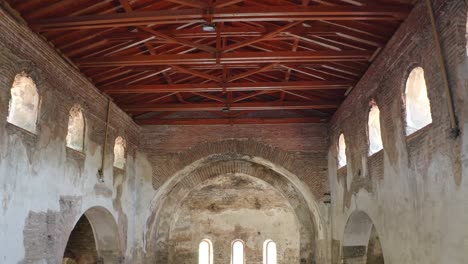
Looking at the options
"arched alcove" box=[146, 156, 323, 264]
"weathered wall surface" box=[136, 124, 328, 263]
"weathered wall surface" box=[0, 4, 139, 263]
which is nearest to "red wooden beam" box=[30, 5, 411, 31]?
"weathered wall surface" box=[0, 4, 139, 263]

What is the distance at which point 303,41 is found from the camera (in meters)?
8.88

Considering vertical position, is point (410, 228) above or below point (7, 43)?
below

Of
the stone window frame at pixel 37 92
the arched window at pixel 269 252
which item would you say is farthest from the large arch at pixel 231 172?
the arched window at pixel 269 252

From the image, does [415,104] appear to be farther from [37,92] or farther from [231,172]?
[231,172]

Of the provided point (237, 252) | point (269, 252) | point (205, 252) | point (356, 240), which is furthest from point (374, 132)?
point (205, 252)

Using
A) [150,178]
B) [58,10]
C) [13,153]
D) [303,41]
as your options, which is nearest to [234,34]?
[303,41]

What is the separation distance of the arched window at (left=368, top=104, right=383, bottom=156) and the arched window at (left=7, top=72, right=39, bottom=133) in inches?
266

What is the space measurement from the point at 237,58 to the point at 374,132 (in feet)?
11.3

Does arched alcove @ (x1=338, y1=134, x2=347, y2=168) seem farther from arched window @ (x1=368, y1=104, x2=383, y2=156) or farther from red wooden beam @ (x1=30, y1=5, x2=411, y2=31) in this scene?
red wooden beam @ (x1=30, y1=5, x2=411, y2=31)

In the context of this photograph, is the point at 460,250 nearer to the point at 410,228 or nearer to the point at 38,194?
the point at 410,228

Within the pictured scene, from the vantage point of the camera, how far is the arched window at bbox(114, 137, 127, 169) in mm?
12021

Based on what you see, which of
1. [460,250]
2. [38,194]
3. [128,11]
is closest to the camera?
[460,250]

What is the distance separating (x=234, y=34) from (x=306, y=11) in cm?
197

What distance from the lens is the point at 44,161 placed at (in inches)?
316
